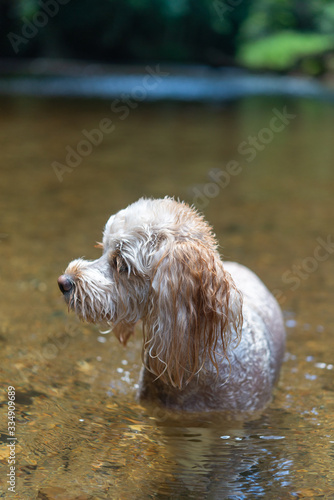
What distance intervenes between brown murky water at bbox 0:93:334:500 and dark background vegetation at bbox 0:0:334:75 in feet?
50.7

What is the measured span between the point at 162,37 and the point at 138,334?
27.5m

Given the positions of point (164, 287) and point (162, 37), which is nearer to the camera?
point (164, 287)

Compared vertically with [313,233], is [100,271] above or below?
below

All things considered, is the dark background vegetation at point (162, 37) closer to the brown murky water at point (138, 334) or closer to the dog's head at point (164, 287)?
the brown murky water at point (138, 334)

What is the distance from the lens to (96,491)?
11.4 ft

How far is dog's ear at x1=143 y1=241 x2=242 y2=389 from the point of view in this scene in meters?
3.73

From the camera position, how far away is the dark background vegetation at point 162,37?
94.2ft

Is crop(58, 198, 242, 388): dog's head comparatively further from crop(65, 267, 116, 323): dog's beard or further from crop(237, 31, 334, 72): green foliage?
crop(237, 31, 334, 72): green foliage

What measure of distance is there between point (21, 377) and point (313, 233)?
511cm

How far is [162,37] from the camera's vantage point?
31312 millimetres

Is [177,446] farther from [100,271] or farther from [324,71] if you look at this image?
[324,71]

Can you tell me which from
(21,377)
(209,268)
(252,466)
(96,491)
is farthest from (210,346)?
(21,377)

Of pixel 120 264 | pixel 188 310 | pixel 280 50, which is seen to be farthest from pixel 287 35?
pixel 188 310

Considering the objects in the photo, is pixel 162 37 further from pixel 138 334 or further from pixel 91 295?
pixel 91 295
